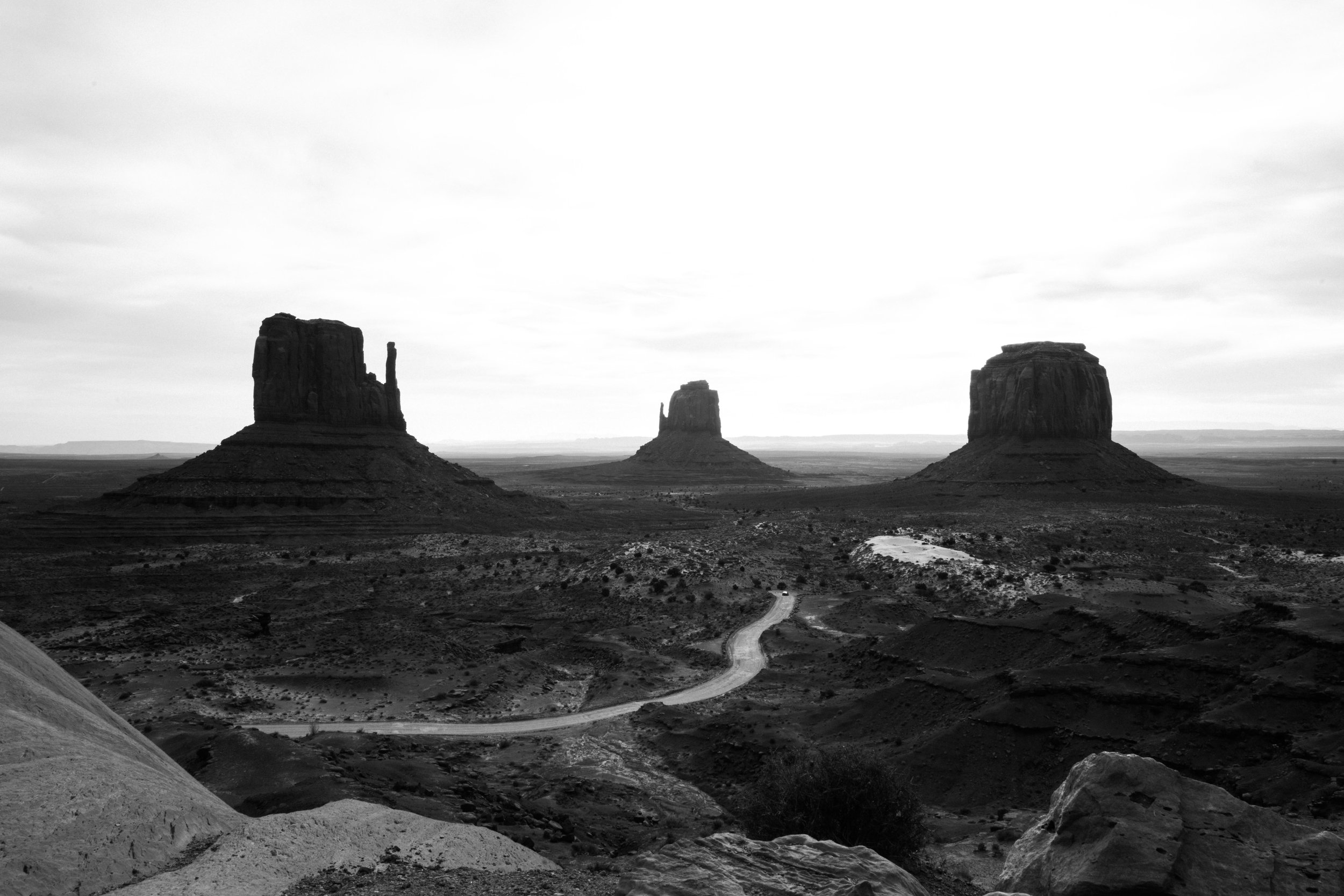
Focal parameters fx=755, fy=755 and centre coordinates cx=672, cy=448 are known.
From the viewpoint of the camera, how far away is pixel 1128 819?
13148 millimetres

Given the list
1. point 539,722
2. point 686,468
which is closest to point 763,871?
point 539,722

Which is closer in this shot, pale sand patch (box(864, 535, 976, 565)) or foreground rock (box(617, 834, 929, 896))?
foreground rock (box(617, 834, 929, 896))

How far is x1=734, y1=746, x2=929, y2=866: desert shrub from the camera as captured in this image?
60.1 feet

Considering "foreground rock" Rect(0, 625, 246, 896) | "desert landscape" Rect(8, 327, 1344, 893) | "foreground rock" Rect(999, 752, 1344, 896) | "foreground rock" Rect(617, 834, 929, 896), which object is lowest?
"desert landscape" Rect(8, 327, 1344, 893)

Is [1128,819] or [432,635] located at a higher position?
[1128,819]

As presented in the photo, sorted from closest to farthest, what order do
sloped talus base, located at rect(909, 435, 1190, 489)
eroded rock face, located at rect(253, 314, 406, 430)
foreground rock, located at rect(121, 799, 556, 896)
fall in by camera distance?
foreground rock, located at rect(121, 799, 556, 896)
eroded rock face, located at rect(253, 314, 406, 430)
sloped talus base, located at rect(909, 435, 1190, 489)

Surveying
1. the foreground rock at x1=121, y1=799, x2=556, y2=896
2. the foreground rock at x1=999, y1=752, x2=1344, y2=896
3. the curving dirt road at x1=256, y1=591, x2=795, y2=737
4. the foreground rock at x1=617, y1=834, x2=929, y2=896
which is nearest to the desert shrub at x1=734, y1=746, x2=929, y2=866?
the foreground rock at x1=999, y1=752, x2=1344, y2=896

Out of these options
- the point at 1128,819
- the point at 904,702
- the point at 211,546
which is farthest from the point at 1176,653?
the point at 211,546

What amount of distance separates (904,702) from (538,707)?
51.1ft

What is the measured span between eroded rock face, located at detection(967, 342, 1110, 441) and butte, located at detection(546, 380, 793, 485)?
54.2m

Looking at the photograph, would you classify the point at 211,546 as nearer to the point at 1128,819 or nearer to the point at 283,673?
the point at 283,673

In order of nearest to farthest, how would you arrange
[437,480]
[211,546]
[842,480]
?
[211,546], [437,480], [842,480]

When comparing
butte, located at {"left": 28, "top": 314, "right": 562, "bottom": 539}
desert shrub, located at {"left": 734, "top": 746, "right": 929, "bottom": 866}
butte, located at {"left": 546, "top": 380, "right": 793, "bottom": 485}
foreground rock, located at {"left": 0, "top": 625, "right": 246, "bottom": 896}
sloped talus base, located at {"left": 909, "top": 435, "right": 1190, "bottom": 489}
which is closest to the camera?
foreground rock, located at {"left": 0, "top": 625, "right": 246, "bottom": 896}

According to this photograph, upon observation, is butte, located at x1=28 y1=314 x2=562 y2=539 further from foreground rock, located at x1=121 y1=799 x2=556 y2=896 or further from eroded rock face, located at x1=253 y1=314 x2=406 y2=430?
foreground rock, located at x1=121 y1=799 x2=556 y2=896
